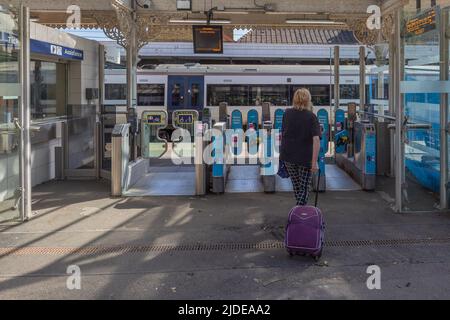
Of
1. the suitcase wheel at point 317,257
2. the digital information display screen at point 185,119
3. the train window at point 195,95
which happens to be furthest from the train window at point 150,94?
the suitcase wheel at point 317,257

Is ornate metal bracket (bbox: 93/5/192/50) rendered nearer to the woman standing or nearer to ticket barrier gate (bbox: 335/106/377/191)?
ticket barrier gate (bbox: 335/106/377/191)

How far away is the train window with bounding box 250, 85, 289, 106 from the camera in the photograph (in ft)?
63.8

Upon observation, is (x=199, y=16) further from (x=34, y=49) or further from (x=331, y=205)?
(x=331, y=205)

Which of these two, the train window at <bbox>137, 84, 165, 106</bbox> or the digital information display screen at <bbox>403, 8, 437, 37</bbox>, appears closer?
the digital information display screen at <bbox>403, 8, 437, 37</bbox>

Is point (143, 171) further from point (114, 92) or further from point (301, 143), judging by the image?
point (114, 92)

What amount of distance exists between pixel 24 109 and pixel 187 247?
285 cm

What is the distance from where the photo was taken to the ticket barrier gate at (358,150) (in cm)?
827

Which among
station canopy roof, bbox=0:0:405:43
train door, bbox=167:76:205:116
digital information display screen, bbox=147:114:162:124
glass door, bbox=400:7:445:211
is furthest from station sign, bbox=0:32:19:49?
train door, bbox=167:76:205:116

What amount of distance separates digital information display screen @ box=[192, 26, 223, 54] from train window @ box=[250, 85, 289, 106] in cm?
851

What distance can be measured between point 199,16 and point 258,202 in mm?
5194

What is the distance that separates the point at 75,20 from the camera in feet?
36.1

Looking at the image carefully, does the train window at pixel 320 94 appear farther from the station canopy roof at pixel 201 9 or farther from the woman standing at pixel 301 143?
the woman standing at pixel 301 143

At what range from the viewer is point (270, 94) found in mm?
19500
